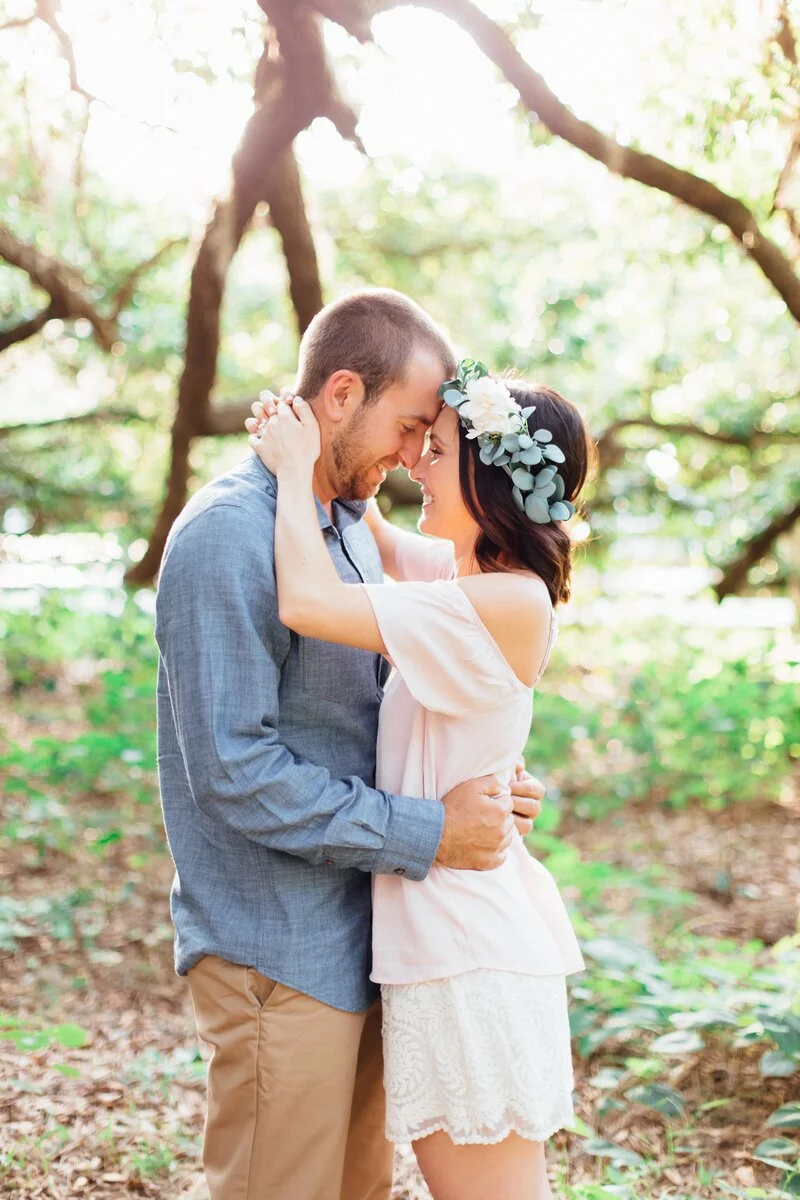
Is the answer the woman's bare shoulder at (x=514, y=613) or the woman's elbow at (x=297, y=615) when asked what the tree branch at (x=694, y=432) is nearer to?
the woman's bare shoulder at (x=514, y=613)

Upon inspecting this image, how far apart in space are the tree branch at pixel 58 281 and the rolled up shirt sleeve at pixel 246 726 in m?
4.87

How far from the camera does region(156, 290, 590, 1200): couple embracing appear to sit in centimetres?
200

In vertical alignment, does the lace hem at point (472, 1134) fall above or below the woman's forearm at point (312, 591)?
below

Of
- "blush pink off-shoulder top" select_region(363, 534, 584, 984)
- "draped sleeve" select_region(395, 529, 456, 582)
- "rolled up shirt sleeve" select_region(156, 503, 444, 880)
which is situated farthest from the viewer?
"draped sleeve" select_region(395, 529, 456, 582)

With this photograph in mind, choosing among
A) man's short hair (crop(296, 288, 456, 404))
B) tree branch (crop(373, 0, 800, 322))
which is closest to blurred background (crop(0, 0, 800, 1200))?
tree branch (crop(373, 0, 800, 322))

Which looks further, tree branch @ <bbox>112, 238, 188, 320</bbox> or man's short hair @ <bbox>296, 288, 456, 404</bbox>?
tree branch @ <bbox>112, 238, 188, 320</bbox>

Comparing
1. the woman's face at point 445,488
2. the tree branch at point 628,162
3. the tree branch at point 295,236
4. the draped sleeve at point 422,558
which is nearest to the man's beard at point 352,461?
the woman's face at point 445,488

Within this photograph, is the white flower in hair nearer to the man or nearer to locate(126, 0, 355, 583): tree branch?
the man

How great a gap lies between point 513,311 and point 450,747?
24.2 feet

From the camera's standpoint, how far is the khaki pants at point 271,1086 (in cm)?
205

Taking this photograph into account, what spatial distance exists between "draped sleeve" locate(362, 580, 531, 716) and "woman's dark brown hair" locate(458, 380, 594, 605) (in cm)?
16

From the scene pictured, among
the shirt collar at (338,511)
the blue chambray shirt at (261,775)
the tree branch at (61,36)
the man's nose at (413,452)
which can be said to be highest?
the tree branch at (61,36)

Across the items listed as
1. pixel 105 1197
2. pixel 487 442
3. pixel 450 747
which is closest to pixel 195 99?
pixel 487 442

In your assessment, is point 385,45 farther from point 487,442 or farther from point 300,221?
point 487,442
